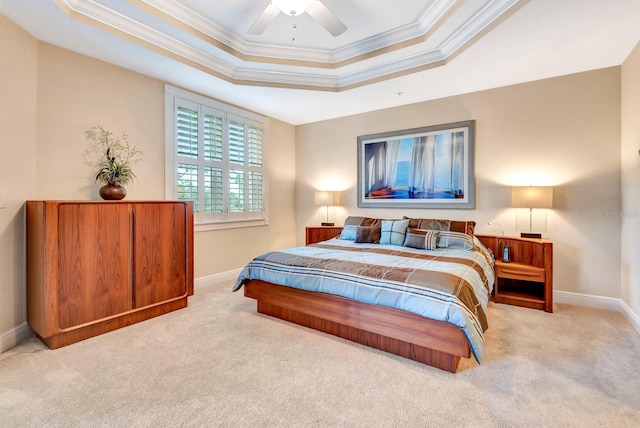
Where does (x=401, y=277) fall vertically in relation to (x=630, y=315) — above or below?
above

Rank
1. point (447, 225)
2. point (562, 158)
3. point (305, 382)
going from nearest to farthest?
point (305, 382)
point (562, 158)
point (447, 225)

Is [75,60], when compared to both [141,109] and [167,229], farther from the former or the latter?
[167,229]

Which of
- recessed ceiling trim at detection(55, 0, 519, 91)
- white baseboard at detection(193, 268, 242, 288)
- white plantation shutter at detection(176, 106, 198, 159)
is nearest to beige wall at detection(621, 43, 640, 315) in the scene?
recessed ceiling trim at detection(55, 0, 519, 91)

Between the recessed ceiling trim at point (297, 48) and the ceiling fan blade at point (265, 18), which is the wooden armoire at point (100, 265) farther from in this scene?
the ceiling fan blade at point (265, 18)

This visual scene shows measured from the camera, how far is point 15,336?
239 centimetres

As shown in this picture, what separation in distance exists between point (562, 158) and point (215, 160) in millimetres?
4380

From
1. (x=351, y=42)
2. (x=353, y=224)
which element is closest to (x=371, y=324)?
(x=353, y=224)

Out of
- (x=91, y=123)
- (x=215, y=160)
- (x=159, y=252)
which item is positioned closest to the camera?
(x=91, y=123)

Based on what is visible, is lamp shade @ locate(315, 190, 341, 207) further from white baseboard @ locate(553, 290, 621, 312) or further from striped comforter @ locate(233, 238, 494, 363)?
white baseboard @ locate(553, 290, 621, 312)

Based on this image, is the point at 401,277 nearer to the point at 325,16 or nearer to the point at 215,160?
the point at 325,16

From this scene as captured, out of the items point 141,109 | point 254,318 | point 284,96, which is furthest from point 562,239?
point 141,109

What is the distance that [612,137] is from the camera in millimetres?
3141

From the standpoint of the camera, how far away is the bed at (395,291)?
79.2 inches

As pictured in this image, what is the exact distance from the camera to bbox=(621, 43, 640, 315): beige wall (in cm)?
270
